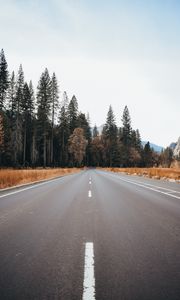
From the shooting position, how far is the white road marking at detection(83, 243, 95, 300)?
2.85m

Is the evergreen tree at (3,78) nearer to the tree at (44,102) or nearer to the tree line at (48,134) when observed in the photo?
the tree line at (48,134)

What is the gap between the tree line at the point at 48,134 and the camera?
168 ft

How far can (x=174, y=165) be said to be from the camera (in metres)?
41.2

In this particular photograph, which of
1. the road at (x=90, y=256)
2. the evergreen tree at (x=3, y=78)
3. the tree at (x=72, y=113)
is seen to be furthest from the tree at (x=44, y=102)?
the road at (x=90, y=256)

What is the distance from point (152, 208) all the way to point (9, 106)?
5180 cm

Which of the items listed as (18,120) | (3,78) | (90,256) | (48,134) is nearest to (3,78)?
(3,78)

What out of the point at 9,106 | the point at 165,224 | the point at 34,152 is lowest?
the point at 165,224

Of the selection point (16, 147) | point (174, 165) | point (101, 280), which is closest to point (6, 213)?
point (101, 280)

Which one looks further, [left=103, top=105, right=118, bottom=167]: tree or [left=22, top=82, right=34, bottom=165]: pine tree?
[left=103, top=105, right=118, bottom=167]: tree

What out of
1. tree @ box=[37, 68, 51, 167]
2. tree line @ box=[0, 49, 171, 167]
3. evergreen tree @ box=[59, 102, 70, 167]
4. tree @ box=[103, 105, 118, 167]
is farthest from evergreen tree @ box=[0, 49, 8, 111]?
tree @ box=[103, 105, 118, 167]

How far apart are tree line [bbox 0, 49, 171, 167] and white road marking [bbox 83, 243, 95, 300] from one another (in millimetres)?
38301

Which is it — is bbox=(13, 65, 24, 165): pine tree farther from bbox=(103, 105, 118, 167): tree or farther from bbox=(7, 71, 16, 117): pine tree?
bbox=(103, 105, 118, 167): tree

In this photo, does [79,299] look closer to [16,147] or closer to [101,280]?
[101,280]

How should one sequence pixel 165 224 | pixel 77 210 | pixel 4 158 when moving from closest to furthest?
1. pixel 165 224
2. pixel 77 210
3. pixel 4 158
